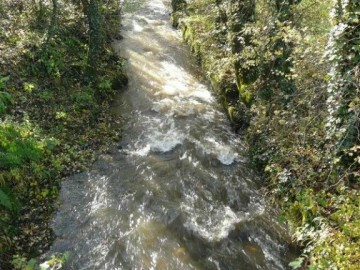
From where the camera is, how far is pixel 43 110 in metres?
10.0

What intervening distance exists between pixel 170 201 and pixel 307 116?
374cm

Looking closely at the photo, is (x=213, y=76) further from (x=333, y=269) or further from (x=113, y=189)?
(x=333, y=269)

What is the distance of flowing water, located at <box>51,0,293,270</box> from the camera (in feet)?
23.5

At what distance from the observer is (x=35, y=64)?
11047 mm

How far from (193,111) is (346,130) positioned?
6217 mm

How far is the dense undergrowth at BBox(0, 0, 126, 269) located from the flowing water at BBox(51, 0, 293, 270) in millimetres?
467

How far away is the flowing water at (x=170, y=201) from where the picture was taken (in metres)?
7.15

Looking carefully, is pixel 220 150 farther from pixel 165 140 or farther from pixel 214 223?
pixel 214 223

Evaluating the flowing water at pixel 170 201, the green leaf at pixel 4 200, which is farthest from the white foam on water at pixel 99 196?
the green leaf at pixel 4 200

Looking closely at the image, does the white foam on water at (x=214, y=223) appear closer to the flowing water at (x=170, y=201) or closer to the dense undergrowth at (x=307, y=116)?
the flowing water at (x=170, y=201)

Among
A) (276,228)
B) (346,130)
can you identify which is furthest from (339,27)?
(276,228)

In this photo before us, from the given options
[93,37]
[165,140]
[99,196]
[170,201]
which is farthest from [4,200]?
[93,37]

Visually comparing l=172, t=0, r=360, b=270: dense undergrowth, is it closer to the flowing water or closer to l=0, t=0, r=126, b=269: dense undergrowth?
the flowing water

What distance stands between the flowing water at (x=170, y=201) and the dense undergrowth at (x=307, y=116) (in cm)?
66
